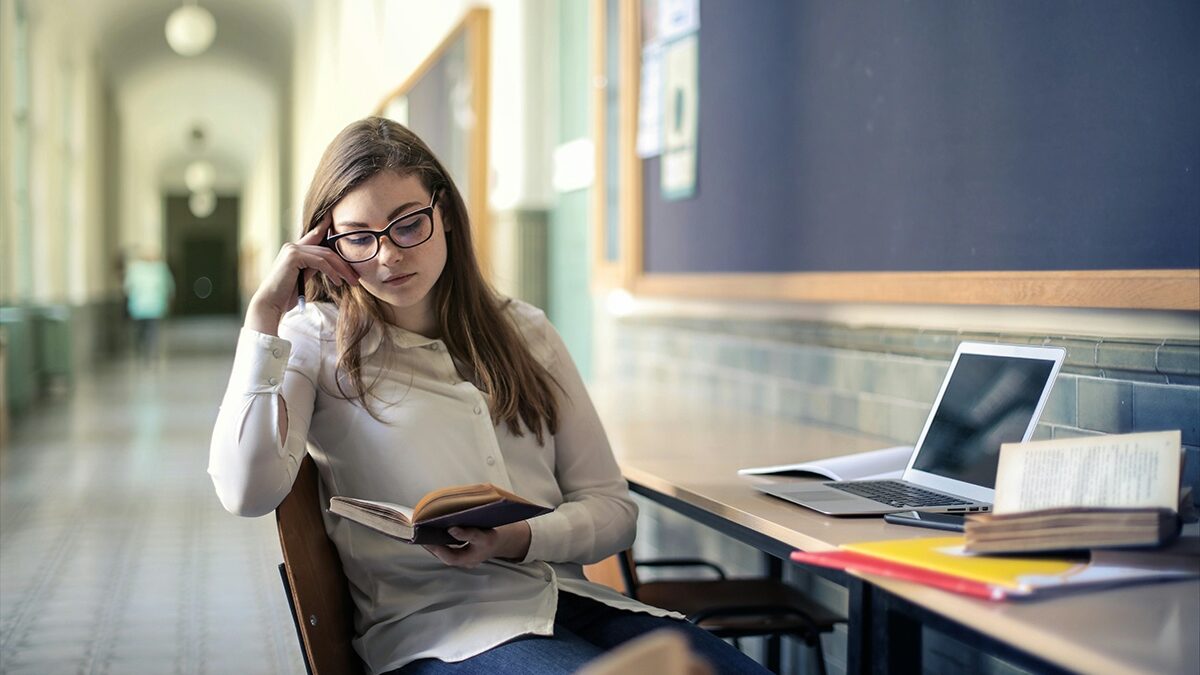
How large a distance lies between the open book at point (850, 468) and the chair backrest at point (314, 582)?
0.78m

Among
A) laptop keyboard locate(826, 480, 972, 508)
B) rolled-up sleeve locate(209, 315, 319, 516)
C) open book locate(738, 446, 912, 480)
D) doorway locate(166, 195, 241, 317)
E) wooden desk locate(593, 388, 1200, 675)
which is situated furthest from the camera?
doorway locate(166, 195, 241, 317)

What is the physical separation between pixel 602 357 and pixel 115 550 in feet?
6.83

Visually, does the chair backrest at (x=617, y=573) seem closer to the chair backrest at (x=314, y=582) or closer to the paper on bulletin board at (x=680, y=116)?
the chair backrest at (x=314, y=582)

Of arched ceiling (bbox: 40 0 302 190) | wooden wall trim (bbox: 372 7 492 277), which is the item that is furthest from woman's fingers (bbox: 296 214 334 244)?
arched ceiling (bbox: 40 0 302 190)

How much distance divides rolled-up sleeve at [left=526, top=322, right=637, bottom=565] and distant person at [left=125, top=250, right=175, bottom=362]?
46.4 ft

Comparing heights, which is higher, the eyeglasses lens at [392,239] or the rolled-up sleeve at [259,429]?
the eyeglasses lens at [392,239]

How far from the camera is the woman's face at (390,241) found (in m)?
1.90

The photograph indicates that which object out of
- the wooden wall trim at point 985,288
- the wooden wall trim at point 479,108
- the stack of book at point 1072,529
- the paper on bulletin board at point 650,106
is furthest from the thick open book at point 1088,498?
the wooden wall trim at point 479,108

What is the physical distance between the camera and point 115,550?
4.73m

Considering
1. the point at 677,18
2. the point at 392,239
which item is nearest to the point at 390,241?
the point at 392,239

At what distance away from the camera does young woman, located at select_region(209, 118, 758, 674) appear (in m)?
1.75

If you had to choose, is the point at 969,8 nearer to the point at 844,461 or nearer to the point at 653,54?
the point at 844,461

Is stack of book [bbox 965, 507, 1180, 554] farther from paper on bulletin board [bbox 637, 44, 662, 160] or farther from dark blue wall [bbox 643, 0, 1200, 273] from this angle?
paper on bulletin board [bbox 637, 44, 662, 160]

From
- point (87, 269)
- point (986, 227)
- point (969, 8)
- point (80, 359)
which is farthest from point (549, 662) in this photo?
point (87, 269)
